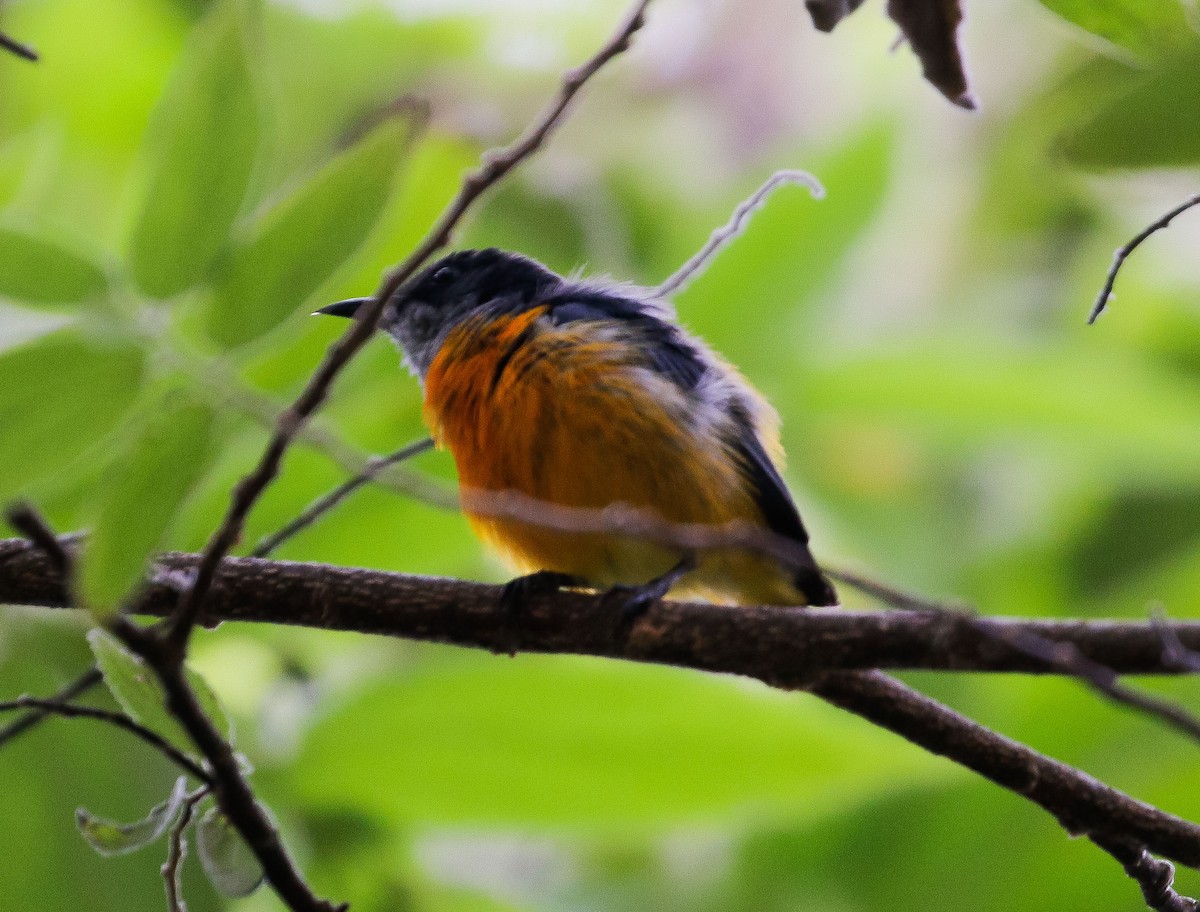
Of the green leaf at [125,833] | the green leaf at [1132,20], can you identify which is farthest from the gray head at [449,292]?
the green leaf at [1132,20]

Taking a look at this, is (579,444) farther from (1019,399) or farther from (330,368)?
(1019,399)

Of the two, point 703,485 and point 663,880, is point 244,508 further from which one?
point 663,880

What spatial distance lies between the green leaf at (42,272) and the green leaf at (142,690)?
1.08ft

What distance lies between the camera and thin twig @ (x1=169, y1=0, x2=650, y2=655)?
1.23m

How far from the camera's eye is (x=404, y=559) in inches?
114

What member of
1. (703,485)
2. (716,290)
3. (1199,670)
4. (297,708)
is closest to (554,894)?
(297,708)

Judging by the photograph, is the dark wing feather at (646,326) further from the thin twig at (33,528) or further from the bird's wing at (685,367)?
the thin twig at (33,528)

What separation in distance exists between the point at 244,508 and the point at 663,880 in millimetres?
2193

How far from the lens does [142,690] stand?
1327 mm

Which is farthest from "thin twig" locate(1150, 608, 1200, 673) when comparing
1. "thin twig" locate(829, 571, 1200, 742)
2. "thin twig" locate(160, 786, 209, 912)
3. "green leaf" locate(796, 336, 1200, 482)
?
"green leaf" locate(796, 336, 1200, 482)

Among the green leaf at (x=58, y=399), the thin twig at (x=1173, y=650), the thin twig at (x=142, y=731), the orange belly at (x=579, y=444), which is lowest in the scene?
the orange belly at (x=579, y=444)

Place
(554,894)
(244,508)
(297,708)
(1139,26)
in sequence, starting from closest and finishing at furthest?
1. (1139,26)
2. (244,508)
3. (297,708)
4. (554,894)

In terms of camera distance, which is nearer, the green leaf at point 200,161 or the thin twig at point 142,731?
the green leaf at point 200,161

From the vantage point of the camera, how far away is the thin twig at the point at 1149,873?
172 cm
